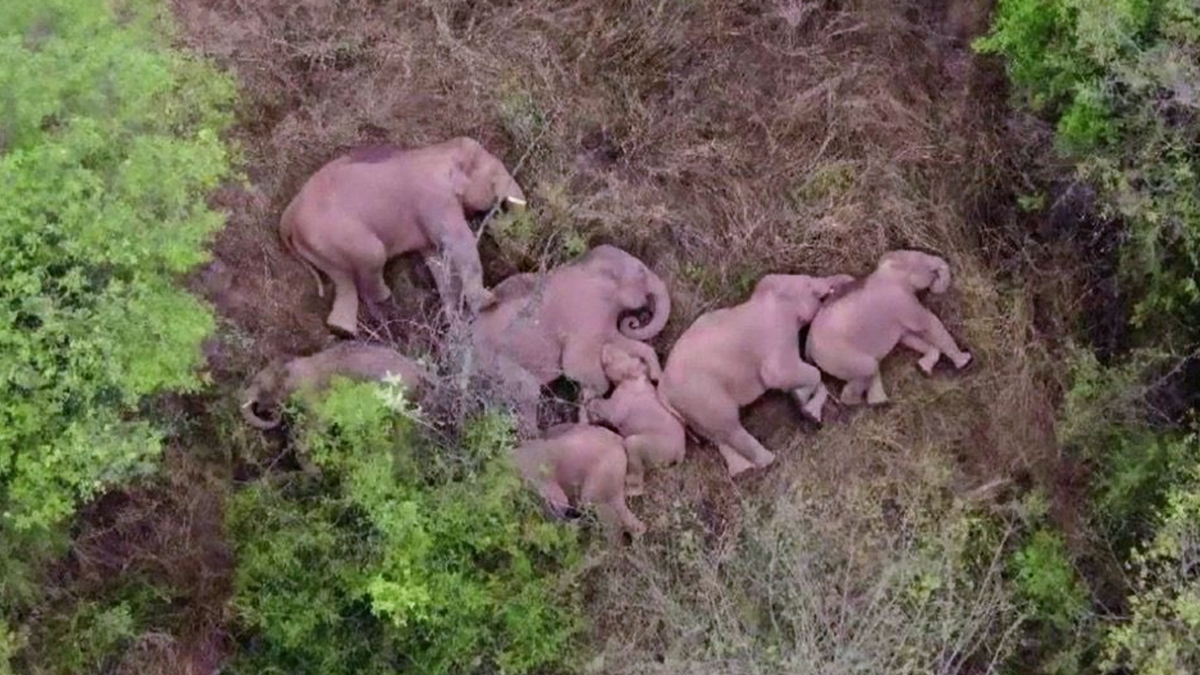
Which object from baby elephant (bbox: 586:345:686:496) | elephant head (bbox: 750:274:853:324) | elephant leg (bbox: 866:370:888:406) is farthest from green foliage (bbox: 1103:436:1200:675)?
baby elephant (bbox: 586:345:686:496)

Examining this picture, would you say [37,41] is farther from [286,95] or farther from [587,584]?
[587,584]

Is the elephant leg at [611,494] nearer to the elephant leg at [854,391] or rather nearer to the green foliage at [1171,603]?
the elephant leg at [854,391]

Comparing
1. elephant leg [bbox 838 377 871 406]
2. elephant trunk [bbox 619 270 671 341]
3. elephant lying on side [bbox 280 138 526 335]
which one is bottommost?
elephant leg [bbox 838 377 871 406]

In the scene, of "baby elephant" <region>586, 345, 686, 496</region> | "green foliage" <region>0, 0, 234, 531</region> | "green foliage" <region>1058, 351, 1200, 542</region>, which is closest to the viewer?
"green foliage" <region>0, 0, 234, 531</region>

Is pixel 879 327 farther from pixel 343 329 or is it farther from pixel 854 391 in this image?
pixel 343 329

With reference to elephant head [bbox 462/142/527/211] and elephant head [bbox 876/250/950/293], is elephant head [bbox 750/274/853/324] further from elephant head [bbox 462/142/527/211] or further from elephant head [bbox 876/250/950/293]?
elephant head [bbox 462/142/527/211]

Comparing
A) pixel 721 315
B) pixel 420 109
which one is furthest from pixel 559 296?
pixel 420 109

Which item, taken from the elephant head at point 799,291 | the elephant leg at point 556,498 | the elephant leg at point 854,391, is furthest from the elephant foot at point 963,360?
the elephant leg at point 556,498
